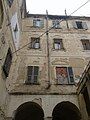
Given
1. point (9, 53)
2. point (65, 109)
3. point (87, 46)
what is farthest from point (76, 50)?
point (9, 53)

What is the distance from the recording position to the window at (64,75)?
12438mm

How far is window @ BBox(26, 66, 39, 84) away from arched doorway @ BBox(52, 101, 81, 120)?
2.25 meters

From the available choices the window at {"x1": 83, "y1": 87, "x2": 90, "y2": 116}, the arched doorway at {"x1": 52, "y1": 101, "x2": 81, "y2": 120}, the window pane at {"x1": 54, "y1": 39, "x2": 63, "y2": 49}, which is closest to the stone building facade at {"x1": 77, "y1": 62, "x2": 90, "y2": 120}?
the window at {"x1": 83, "y1": 87, "x2": 90, "y2": 116}

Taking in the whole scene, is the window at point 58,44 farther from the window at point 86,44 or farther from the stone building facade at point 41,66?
the window at point 86,44

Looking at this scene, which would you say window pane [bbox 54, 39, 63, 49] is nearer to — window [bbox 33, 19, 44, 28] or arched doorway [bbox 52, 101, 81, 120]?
window [bbox 33, 19, 44, 28]

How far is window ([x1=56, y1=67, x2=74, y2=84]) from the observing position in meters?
12.4

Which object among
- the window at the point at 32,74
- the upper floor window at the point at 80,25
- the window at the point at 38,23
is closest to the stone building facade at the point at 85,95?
the window at the point at 32,74

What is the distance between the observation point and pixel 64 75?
12.8 meters

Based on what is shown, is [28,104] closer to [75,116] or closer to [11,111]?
[11,111]

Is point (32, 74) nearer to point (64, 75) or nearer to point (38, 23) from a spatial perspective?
point (64, 75)

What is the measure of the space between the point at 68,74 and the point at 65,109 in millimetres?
2379

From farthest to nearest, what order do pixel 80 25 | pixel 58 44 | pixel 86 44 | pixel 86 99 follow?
1. pixel 80 25
2. pixel 58 44
3. pixel 86 44
4. pixel 86 99

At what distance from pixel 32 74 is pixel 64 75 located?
216cm

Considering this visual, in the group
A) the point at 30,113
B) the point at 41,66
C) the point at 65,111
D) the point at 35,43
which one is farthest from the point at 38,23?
the point at 65,111
